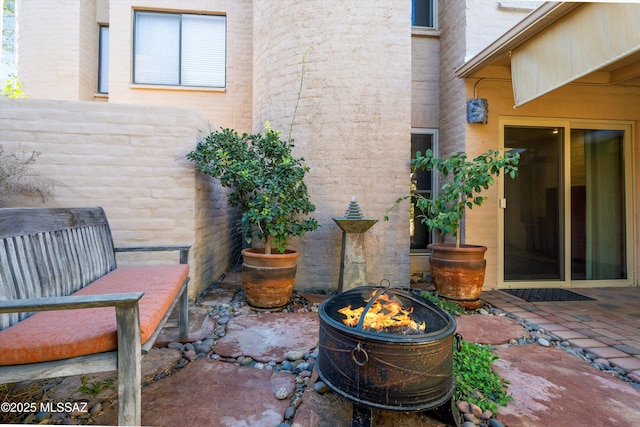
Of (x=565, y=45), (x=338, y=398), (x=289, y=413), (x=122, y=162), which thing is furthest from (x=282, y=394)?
(x=565, y=45)

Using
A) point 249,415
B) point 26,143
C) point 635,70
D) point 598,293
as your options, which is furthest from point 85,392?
point 635,70

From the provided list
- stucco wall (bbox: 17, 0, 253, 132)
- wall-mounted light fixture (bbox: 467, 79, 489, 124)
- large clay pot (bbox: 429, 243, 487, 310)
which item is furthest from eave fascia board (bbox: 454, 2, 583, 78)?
stucco wall (bbox: 17, 0, 253, 132)

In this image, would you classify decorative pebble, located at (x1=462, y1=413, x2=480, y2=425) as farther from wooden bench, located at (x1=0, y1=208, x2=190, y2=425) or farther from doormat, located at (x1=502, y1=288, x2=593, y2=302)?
doormat, located at (x1=502, y1=288, x2=593, y2=302)

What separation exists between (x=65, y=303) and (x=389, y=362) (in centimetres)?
128

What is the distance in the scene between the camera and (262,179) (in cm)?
304

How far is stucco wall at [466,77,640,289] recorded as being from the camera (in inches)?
152

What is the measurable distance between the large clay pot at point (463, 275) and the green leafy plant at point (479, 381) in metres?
1.06

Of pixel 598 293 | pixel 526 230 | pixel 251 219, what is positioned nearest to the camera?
pixel 251 219

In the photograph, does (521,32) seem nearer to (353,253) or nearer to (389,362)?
(353,253)

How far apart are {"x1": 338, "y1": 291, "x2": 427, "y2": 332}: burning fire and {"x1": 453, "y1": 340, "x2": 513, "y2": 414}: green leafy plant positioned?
0.40 metres

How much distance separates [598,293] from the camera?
3709mm

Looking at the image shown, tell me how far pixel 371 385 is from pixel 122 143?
3024 millimetres

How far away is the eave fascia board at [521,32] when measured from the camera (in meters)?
2.50

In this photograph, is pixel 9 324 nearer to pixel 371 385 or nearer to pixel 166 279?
pixel 166 279
